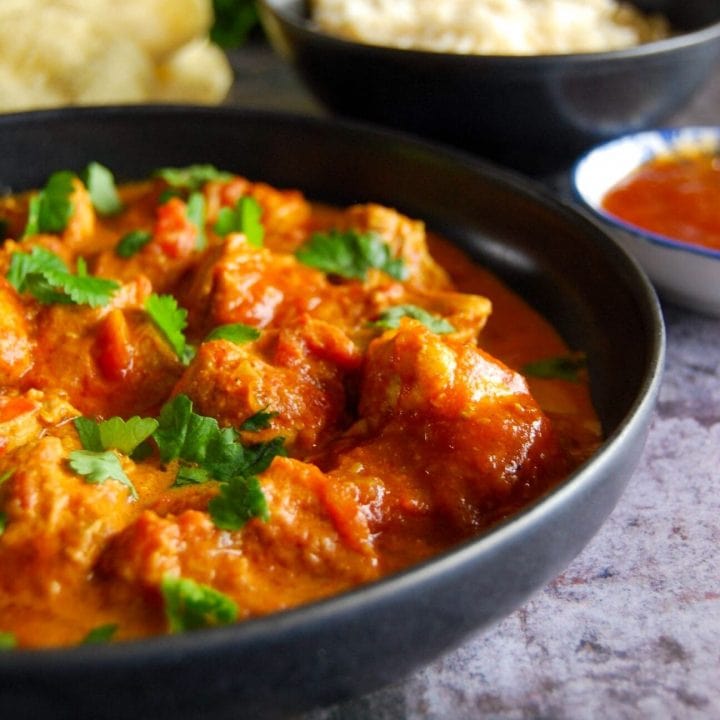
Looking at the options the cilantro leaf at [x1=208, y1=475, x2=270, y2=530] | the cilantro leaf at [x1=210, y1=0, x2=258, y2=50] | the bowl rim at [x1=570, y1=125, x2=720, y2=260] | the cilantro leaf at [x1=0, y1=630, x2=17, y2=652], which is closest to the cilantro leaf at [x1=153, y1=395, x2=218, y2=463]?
the cilantro leaf at [x1=208, y1=475, x2=270, y2=530]

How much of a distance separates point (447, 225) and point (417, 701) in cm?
176

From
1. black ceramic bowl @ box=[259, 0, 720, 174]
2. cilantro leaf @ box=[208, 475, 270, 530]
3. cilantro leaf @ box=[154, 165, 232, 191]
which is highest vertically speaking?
black ceramic bowl @ box=[259, 0, 720, 174]

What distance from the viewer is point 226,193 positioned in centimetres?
341

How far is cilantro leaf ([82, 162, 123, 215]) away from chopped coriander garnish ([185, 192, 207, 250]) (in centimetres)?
29

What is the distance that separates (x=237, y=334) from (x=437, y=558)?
3.76 feet

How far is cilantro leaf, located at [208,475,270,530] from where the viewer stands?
210 centimetres

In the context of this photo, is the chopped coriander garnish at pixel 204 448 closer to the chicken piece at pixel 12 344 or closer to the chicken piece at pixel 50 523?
the chicken piece at pixel 50 523

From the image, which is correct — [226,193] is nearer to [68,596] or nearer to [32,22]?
[32,22]

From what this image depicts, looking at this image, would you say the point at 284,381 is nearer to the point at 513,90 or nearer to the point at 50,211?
the point at 50,211

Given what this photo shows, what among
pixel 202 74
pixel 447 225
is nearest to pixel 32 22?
pixel 202 74

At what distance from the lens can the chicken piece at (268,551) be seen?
6.55 ft

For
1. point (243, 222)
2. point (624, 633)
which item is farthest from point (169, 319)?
point (624, 633)

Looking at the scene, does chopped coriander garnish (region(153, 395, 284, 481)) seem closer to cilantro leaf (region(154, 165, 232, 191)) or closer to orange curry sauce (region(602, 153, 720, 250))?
cilantro leaf (region(154, 165, 232, 191))

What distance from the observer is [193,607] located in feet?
6.21
